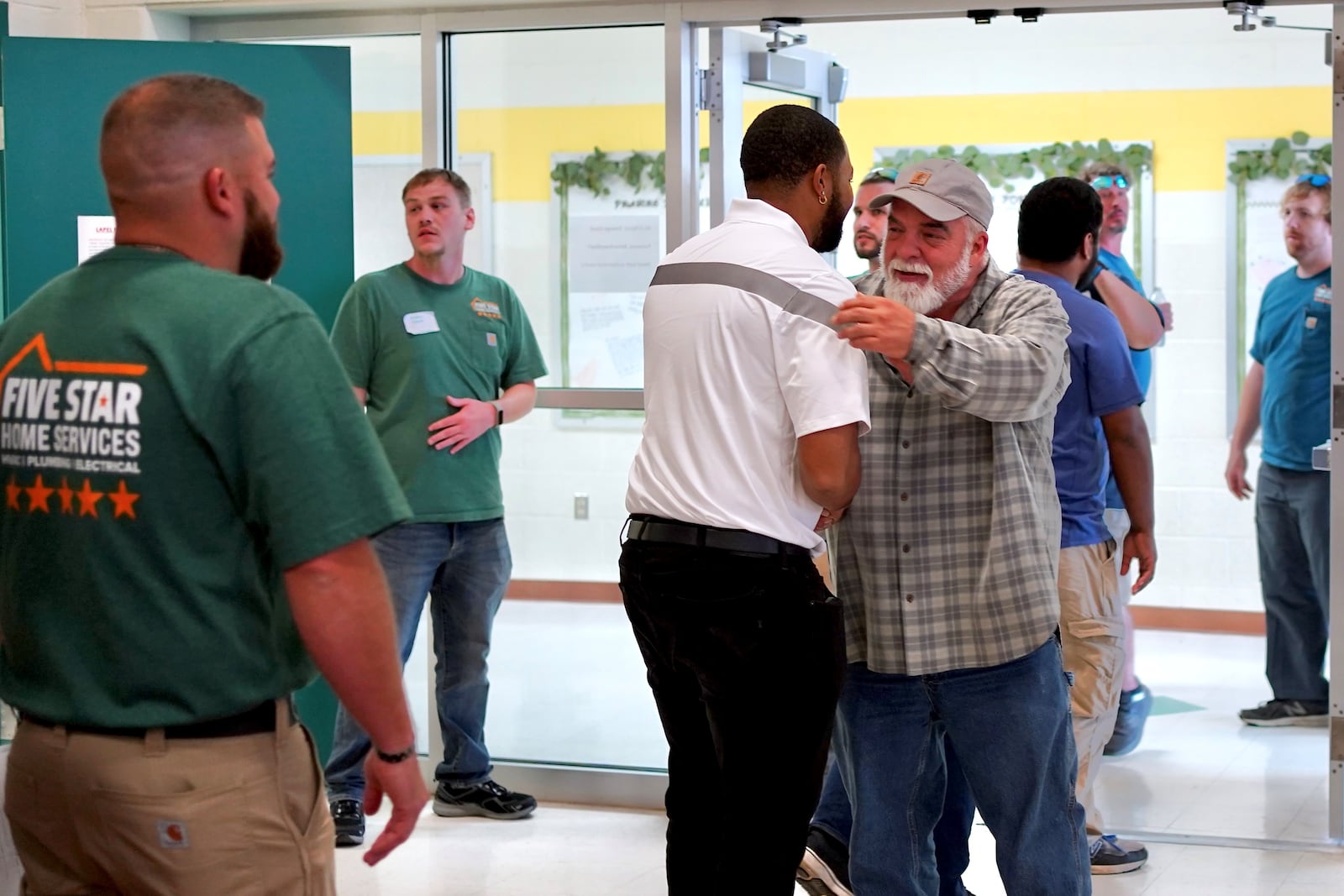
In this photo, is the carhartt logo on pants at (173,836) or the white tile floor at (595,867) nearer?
the carhartt logo on pants at (173,836)

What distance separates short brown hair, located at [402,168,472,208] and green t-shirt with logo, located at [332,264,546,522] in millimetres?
224

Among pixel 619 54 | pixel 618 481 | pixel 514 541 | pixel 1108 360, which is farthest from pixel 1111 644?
pixel 619 54

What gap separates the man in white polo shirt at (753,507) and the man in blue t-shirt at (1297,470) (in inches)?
136

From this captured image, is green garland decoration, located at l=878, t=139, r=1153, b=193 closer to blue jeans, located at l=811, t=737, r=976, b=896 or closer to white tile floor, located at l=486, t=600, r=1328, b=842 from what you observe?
white tile floor, located at l=486, t=600, r=1328, b=842

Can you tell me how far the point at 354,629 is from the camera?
162 cm

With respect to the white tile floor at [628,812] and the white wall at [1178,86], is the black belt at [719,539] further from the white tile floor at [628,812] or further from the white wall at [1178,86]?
the white wall at [1178,86]

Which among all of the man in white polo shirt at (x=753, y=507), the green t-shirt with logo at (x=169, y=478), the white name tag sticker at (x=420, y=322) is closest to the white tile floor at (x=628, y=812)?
the white name tag sticker at (x=420, y=322)

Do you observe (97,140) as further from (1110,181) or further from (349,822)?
(1110,181)

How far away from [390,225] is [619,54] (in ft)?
2.78

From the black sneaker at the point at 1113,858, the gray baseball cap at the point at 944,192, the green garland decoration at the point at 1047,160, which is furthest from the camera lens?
the green garland decoration at the point at 1047,160

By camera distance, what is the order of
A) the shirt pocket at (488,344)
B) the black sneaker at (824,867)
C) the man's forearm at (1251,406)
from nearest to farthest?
the black sneaker at (824,867), the shirt pocket at (488,344), the man's forearm at (1251,406)

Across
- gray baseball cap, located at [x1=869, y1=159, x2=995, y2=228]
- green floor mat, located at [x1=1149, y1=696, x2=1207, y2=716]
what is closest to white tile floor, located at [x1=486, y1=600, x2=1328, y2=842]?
green floor mat, located at [x1=1149, y1=696, x2=1207, y2=716]

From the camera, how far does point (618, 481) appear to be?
4.26m

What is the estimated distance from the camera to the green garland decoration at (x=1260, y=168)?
267 inches
